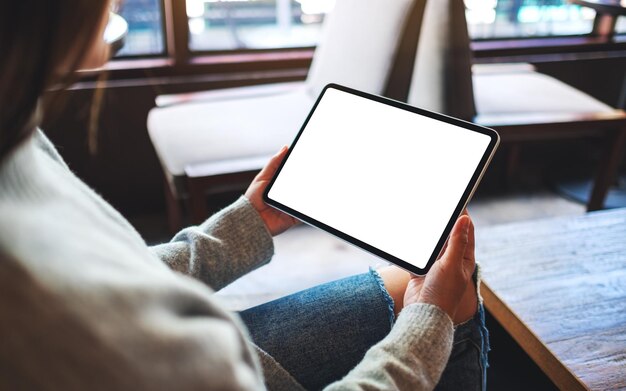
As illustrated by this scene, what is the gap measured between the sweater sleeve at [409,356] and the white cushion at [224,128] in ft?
2.66

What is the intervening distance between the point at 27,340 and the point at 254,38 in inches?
71.8

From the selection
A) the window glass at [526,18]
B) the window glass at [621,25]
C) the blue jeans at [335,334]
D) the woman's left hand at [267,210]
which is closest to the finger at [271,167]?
the woman's left hand at [267,210]

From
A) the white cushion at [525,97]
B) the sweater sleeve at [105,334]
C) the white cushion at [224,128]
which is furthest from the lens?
the white cushion at [525,97]

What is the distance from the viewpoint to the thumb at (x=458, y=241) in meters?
0.64

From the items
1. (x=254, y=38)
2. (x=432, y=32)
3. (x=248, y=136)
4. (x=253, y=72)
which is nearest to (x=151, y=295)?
(x=248, y=136)

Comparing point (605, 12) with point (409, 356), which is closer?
point (409, 356)

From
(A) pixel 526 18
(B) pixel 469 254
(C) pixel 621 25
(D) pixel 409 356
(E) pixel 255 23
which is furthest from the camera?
(C) pixel 621 25

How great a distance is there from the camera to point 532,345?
2.70 feet

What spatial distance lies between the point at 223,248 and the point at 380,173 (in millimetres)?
247

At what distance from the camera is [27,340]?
30 centimetres

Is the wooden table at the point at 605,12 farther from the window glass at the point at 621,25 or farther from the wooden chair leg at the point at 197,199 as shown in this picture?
the wooden chair leg at the point at 197,199

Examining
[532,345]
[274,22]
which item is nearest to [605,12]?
[274,22]

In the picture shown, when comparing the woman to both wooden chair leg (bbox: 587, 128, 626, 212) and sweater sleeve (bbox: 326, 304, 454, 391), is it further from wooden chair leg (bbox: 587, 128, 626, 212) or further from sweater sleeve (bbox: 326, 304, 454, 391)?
wooden chair leg (bbox: 587, 128, 626, 212)

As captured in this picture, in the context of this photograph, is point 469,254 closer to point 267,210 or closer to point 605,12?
point 267,210
